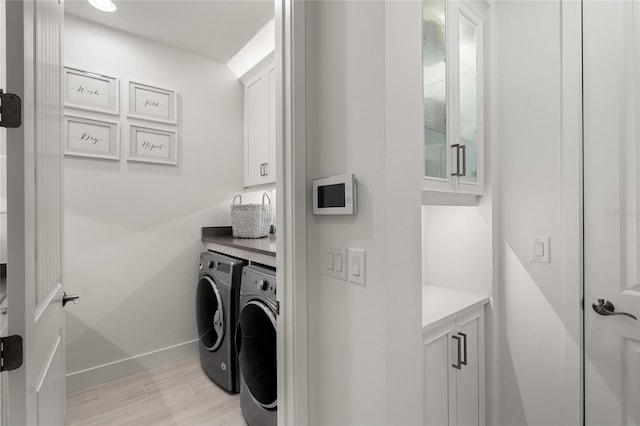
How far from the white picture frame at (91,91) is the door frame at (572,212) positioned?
2760 millimetres

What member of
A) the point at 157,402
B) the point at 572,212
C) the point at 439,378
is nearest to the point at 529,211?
the point at 572,212

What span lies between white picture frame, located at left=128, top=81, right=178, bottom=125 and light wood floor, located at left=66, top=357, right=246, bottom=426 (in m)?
1.96

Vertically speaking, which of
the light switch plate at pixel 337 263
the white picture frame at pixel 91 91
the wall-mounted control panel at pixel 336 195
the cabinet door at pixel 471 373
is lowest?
→ the cabinet door at pixel 471 373

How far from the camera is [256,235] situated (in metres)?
2.53

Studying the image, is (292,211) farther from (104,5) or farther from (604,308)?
(104,5)

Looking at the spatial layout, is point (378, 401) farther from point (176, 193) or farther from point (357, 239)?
point (176, 193)

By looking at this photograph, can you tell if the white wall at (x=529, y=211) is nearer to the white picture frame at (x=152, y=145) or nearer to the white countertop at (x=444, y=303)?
the white countertop at (x=444, y=303)

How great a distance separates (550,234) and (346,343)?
1.13 m

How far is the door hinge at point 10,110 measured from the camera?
70cm

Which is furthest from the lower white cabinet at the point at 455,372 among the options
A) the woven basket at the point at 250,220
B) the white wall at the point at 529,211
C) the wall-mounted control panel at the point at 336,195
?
the woven basket at the point at 250,220

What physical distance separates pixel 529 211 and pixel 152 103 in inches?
105

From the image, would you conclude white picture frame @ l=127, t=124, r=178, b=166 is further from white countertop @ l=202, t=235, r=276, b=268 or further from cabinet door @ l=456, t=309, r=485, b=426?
cabinet door @ l=456, t=309, r=485, b=426

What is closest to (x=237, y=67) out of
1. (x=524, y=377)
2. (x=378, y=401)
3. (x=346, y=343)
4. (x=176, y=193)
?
(x=176, y=193)

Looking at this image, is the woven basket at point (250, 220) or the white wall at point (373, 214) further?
the woven basket at point (250, 220)
